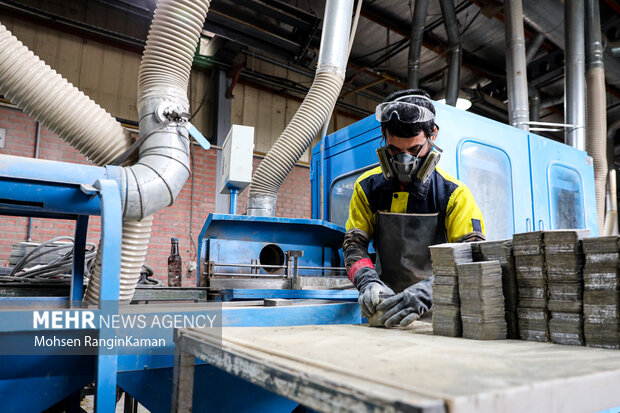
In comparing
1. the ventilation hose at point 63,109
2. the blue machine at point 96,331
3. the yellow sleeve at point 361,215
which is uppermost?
the ventilation hose at point 63,109

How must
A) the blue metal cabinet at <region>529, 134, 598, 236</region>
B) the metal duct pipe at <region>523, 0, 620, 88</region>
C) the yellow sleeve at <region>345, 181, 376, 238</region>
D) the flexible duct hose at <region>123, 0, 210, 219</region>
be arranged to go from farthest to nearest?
the metal duct pipe at <region>523, 0, 620, 88</region>, the blue metal cabinet at <region>529, 134, 598, 236</region>, the yellow sleeve at <region>345, 181, 376, 238</region>, the flexible duct hose at <region>123, 0, 210, 219</region>

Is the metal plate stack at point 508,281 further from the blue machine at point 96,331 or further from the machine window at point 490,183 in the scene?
the machine window at point 490,183

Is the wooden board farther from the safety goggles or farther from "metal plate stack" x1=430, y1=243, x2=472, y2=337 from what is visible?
the safety goggles

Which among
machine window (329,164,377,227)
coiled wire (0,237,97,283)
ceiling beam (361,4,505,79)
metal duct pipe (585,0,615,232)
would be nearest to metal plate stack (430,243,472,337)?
coiled wire (0,237,97,283)

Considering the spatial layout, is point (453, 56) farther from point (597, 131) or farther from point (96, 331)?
point (96, 331)

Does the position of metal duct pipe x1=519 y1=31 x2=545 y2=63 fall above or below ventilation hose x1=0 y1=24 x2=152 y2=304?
above

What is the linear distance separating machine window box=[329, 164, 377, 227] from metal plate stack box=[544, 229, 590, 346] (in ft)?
7.06

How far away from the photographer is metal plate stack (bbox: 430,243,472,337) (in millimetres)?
1422

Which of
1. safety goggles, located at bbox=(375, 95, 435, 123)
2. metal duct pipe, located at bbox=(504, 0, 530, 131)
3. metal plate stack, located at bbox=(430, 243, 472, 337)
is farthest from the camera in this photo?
metal duct pipe, located at bbox=(504, 0, 530, 131)

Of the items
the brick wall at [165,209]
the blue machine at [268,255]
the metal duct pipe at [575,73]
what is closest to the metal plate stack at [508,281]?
the blue machine at [268,255]

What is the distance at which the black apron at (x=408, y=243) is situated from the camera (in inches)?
85.5

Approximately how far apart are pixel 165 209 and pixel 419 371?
19.0 ft

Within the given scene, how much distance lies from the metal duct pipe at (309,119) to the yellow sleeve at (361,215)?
0.98 meters

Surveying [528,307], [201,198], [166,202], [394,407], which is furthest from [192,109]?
[394,407]
